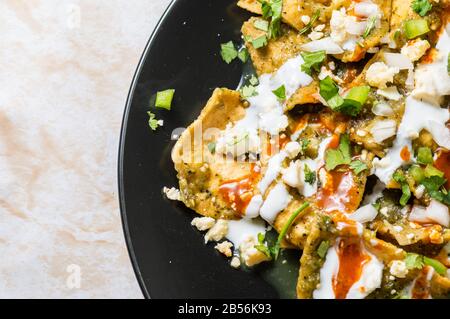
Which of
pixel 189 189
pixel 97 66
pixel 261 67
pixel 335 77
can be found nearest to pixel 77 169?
pixel 97 66

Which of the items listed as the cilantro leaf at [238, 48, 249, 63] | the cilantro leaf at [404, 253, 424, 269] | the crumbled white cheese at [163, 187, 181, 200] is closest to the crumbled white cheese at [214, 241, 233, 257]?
the crumbled white cheese at [163, 187, 181, 200]

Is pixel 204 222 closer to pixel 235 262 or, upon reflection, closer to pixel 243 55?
pixel 235 262

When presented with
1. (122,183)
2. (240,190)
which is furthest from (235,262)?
(122,183)

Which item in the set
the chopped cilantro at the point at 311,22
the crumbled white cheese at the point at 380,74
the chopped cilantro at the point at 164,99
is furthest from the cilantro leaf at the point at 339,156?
the chopped cilantro at the point at 164,99

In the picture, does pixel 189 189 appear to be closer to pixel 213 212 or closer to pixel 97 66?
pixel 213 212

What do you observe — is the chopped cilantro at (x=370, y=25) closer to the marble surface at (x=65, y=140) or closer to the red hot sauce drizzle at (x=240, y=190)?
the red hot sauce drizzle at (x=240, y=190)
